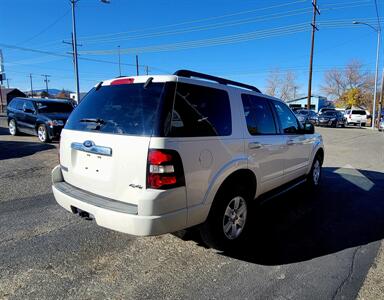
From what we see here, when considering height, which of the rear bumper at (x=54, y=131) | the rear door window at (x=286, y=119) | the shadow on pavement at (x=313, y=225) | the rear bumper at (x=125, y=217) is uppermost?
the rear door window at (x=286, y=119)

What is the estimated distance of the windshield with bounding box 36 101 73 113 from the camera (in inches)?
485

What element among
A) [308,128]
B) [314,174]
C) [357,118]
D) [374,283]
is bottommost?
[374,283]

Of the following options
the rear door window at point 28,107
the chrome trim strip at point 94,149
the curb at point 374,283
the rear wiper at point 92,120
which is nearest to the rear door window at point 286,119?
the curb at point 374,283

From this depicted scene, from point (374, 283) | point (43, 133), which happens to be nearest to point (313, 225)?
point (374, 283)

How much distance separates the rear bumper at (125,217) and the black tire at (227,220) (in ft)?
1.53

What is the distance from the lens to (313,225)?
4422 mm

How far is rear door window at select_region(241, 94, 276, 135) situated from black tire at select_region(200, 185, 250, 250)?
2.75 ft

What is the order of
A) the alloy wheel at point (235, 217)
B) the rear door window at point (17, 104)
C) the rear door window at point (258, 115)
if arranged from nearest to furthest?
the alloy wheel at point (235, 217) < the rear door window at point (258, 115) < the rear door window at point (17, 104)

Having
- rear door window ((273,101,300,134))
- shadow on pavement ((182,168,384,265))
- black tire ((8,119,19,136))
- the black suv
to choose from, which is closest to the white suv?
shadow on pavement ((182,168,384,265))

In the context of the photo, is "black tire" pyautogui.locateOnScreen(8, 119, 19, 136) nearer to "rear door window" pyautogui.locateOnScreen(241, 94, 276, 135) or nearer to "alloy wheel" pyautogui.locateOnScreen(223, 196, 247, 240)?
"rear door window" pyautogui.locateOnScreen(241, 94, 276, 135)

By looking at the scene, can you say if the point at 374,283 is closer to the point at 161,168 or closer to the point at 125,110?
the point at 161,168

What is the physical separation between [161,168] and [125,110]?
0.79m

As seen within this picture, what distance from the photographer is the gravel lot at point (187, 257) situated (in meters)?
2.81

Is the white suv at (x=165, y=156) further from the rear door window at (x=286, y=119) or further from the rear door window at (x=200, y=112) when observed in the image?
the rear door window at (x=286, y=119)
